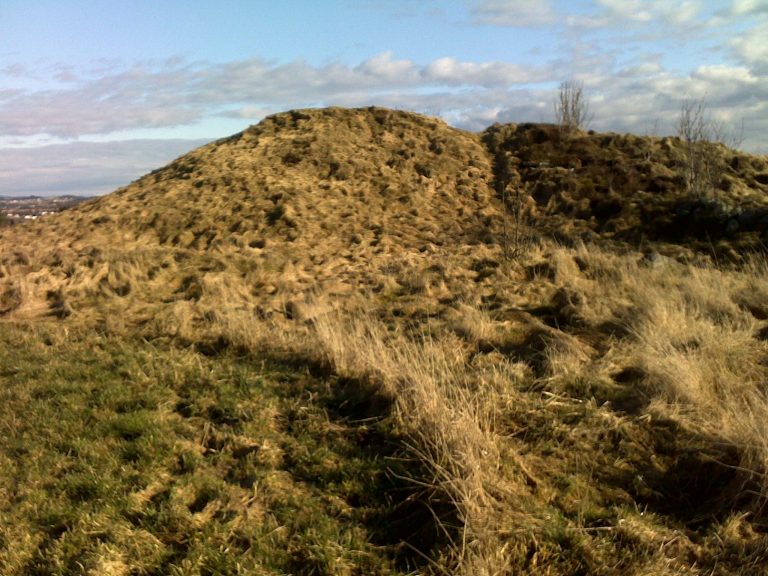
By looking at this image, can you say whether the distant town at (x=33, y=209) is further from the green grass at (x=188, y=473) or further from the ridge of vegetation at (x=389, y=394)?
the green grass at (x=188, y=473)

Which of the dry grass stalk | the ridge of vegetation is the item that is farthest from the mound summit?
the dry grass stalk

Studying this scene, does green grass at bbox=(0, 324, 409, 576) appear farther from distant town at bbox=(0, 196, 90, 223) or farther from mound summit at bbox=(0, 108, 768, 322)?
distant town at bbox=(0, 196, 90, 223)

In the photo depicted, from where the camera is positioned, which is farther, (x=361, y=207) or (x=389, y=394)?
(x=361, y=207)

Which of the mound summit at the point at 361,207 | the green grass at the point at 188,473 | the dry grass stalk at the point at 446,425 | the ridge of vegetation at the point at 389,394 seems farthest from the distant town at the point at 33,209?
the dry grass stalk at the point at 446,425

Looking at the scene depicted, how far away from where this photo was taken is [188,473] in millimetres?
4906

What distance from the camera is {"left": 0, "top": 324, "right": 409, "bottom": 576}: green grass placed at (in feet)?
13.0

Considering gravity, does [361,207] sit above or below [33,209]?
below

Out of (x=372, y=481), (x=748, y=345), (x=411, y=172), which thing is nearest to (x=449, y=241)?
(x=411, y=172)

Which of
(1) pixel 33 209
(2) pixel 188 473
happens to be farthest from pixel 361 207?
(1) pixel 33 209

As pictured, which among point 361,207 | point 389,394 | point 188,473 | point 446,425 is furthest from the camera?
point 361,207

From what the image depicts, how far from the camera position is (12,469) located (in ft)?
16.5

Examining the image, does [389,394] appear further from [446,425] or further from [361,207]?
[361,207]

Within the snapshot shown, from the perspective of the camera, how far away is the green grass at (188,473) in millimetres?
3971

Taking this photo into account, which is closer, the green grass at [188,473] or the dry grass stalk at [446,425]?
the dry grass stalk at [446,425]
